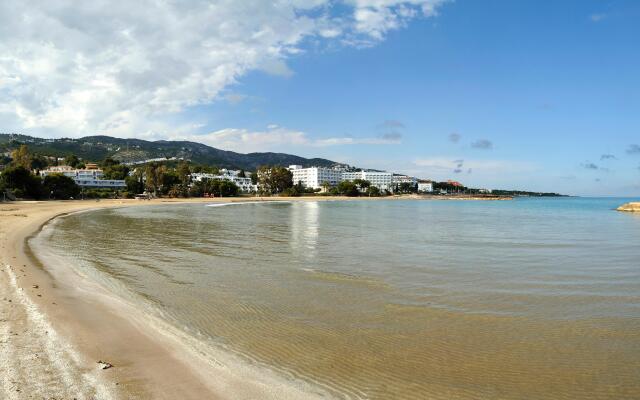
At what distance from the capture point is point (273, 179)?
162 meters

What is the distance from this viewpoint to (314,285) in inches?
487

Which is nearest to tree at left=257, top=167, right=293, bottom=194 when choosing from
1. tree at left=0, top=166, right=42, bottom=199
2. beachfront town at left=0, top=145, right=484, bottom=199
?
beachfront town at left=0, top=145, right=484, bottom=199

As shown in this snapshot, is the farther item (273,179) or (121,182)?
(273,179)

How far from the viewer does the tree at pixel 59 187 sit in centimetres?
8753

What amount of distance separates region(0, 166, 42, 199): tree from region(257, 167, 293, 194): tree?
8644 cm

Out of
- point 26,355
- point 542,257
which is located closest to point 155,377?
point 26,355

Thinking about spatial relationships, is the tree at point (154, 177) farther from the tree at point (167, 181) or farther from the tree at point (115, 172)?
the tree at point (115, 172)

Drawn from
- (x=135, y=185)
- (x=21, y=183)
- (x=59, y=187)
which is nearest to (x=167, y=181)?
(x=135, y=185)

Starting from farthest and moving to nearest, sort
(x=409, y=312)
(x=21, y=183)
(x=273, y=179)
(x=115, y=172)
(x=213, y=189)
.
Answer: (x=273, y=179)
(x=115, y=172)
(x=213, y=189)
(x=21, y=183)
(x=409, y=312)

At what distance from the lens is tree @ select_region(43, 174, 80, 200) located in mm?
87525

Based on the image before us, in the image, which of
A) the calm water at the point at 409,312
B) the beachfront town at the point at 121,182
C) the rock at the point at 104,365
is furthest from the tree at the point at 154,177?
the rock at the point at 104,365

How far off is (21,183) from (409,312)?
92661 millimetres

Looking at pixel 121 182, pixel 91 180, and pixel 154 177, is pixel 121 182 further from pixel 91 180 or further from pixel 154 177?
pixel 154 177

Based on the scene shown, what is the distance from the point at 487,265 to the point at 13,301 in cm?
1563
